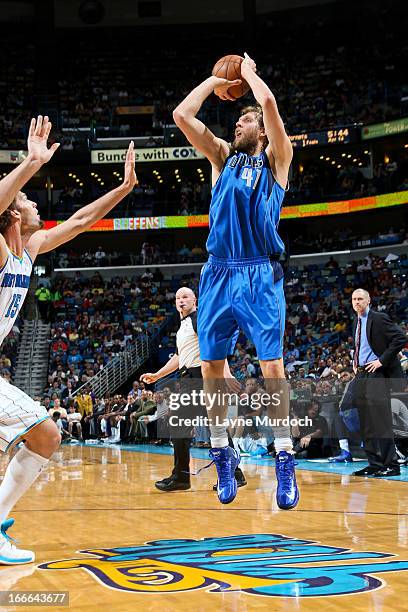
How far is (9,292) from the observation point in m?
4.63

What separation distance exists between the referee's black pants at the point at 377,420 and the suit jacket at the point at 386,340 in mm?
163

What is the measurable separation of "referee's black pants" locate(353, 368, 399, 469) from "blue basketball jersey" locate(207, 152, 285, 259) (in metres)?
4.71

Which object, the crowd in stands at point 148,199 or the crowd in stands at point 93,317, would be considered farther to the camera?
the crowd in stands at point 148,199

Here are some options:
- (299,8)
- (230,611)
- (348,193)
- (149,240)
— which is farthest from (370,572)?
(299,8)

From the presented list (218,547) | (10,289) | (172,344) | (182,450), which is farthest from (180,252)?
(218,547)

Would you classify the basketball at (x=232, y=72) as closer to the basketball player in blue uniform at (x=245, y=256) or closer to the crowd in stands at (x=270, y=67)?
the basketball player in blue uniform at (x=245, y=256)

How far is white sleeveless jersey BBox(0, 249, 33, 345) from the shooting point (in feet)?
15.1

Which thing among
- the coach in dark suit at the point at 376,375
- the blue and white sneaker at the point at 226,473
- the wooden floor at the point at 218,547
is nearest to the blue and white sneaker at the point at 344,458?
the coach in dark suit at the point at 376,375

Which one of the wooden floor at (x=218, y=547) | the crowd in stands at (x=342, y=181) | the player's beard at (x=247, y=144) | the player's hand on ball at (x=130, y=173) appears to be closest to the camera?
the wooden floor at (x=218, y=547)

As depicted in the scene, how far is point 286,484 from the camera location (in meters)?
4.52

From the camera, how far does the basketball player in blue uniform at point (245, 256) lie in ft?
15.1

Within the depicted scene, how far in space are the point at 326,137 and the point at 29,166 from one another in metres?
27.0

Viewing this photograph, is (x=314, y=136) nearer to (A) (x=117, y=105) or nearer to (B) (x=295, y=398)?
(A) (x=117, y=105)

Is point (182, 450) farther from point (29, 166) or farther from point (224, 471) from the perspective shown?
point (29, 166)
